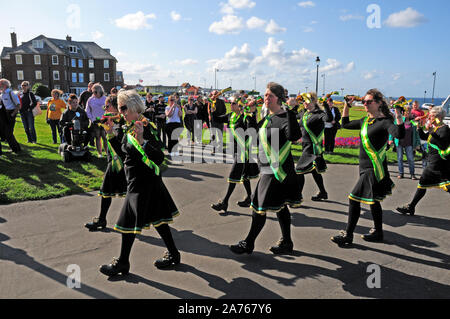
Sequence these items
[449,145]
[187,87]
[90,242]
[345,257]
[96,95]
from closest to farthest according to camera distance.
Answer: [345,257] < [90,242] < [449,145] < [96,95] < [187,87]

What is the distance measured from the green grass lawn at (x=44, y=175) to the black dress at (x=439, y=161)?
190 inches

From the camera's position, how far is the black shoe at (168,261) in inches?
156

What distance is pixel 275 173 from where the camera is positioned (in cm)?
412

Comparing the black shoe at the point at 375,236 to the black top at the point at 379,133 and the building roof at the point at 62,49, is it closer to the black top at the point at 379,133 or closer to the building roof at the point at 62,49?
the black top at the point at 379,133

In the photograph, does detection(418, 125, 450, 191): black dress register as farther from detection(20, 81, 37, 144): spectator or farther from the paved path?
detection(20, 81, 37, 144): spectator

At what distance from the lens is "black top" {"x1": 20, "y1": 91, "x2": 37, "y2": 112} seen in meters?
11.1

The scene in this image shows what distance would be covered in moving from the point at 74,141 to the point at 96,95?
4.69ft

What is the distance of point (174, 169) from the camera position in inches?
371

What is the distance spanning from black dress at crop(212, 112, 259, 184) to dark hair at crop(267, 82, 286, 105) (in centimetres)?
192

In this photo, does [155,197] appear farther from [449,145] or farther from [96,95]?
[96,95]

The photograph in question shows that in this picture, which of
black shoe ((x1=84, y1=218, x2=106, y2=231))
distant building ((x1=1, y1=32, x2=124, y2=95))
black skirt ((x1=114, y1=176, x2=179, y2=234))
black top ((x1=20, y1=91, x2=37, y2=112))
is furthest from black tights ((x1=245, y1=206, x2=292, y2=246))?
distant building ((x1=1, y1=32, x2=124, y2=95))

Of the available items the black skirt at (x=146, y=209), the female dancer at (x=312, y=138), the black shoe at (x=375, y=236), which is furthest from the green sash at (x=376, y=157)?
the black skirt at (x=146, y=209)
